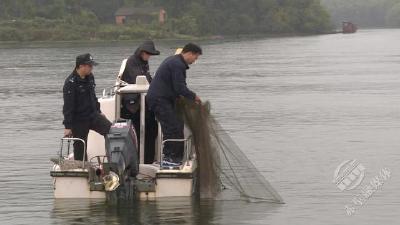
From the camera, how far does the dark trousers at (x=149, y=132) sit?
15748 mm

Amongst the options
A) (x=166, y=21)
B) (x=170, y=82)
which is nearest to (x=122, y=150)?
(x=170, y=82)

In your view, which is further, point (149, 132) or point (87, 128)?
point (149, 132)

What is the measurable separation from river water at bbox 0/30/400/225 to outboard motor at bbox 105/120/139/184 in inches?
30.8

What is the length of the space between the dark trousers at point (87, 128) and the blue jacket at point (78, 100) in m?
0.06

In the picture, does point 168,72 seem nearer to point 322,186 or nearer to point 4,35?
point 322,186

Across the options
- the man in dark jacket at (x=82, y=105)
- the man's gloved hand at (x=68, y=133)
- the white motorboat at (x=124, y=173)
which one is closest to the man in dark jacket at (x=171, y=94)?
the white motorboat at (x=124, y=173)

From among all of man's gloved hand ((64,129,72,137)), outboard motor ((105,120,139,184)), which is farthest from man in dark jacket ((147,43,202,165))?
man's gloved hand ((64,129,72,137))

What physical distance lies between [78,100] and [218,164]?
94.2 inches

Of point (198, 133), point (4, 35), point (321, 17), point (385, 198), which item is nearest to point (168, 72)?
point (198, 133)

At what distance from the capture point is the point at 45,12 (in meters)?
158

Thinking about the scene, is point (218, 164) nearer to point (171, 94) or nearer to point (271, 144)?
point (171, 94)

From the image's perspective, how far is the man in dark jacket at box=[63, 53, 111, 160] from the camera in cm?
1465

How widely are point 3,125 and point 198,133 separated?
51.5 ft

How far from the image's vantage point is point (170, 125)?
14.9 m
